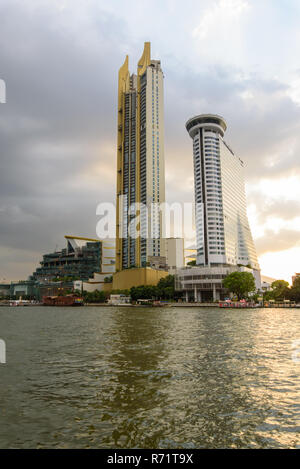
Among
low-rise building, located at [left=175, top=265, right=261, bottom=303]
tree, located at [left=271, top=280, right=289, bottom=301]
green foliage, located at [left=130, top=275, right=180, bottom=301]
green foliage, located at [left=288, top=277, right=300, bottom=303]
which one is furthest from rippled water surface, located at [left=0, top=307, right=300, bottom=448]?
green foliage, located at [left=130, top=275, right=180, bottom=301]

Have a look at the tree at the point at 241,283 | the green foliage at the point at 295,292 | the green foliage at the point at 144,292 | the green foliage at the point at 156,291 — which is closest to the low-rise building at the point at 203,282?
the green foliage at the point at 156,291

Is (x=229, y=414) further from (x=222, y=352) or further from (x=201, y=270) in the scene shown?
(x=201, y=270)

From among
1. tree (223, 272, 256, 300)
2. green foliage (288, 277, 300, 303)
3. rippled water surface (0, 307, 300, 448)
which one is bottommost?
rippled water surface (0, 307, 300, 448)

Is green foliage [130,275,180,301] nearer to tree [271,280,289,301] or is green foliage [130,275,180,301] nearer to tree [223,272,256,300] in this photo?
tree [223,272,256,300]

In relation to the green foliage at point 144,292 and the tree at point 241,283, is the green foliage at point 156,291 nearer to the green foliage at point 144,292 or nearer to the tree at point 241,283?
the green foliage at point 144,292

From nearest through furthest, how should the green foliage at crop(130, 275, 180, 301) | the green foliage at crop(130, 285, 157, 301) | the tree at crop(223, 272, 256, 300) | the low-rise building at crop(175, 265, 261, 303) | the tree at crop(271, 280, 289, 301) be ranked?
the tree at crop(223, 272, 256, 300) < the tree at crop(271, 280, 289, 301) < the low-rise building at crop(175, 265, 261, 303) < the green foliage at crop(130, 285, 157, 301) < the green foliage at crop(130, 275, 180, 301)

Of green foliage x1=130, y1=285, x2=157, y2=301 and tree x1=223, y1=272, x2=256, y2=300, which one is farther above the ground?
tree x1=223, y1=272, x2=256, y2=300

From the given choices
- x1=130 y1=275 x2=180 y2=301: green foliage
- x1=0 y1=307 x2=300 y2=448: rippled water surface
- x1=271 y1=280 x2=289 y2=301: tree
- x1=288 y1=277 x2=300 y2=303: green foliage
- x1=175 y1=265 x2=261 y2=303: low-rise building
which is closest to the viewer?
x1=0 y1=307 x2=300 y2=448: rippled water surface

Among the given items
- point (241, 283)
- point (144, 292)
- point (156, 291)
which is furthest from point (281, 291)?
point (144, 292)

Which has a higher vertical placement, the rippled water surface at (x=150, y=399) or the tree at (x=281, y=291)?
the tree at (x=281, y=291)

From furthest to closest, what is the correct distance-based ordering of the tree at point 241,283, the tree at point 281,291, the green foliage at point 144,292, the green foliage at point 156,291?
the green foliage at point 156,291 < the green foliage at point 144,292 < the tree at point 281,291 < the tree at point 241,283

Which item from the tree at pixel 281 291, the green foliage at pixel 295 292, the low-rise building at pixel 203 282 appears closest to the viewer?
the green foliage at pixel 295 292

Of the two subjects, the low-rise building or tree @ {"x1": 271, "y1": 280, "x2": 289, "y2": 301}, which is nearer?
tree @ {"x1": 271, "y1": 280, "x2": 289, "y2": 301}

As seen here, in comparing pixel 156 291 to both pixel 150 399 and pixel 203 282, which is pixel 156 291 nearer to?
pixel 203 282
